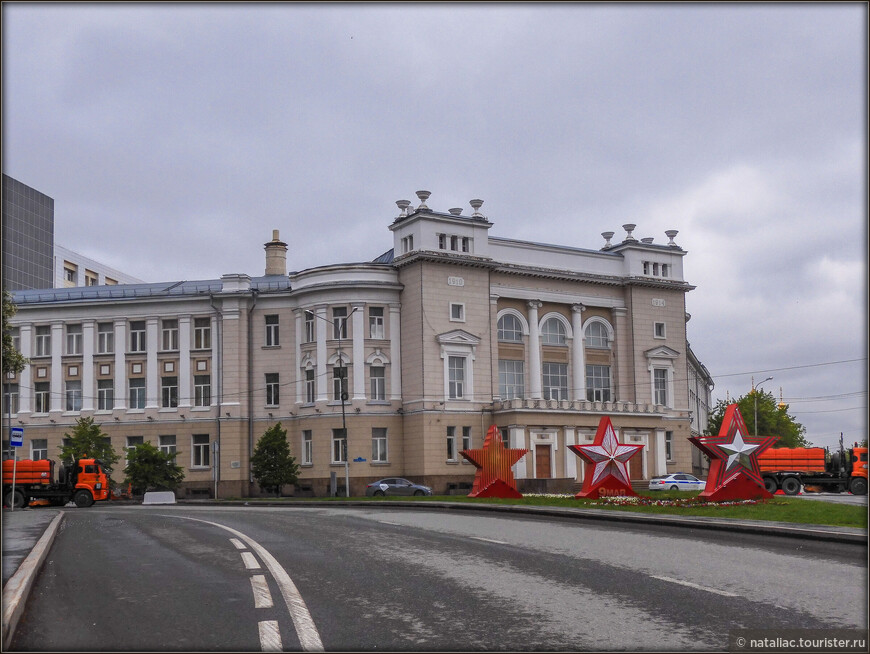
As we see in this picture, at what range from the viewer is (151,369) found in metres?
61.7

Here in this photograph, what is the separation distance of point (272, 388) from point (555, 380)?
19.4 m

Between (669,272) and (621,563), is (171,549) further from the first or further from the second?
(669,272)

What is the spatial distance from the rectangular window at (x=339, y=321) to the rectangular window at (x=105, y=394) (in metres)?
16.2

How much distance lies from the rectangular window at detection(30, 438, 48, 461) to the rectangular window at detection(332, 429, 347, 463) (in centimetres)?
2027

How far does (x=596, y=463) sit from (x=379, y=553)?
65.7 ft

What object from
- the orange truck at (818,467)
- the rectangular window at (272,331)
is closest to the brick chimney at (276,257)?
the rectangular window at (272,331)

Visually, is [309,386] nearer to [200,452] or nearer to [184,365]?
[200,452]

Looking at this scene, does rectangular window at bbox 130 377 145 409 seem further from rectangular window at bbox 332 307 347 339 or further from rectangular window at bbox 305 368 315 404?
rectangular window at bbox 332 307 347 339

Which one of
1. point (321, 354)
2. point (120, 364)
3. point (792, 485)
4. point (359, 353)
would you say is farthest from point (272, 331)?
point (792, 485)

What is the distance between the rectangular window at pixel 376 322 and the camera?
58.7 metres

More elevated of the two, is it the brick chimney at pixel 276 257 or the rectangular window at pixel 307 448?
the brick chimney at pixel 276 257

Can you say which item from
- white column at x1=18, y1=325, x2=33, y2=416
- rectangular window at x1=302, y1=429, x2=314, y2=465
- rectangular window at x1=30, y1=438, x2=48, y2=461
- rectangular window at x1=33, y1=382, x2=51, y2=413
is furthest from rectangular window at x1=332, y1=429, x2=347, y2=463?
white column at x1=18, y1=325, x2=33, y2=416

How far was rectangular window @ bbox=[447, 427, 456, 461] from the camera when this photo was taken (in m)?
57.2

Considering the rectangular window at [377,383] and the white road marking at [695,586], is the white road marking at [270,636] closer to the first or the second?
the white road marking at [695,586]
